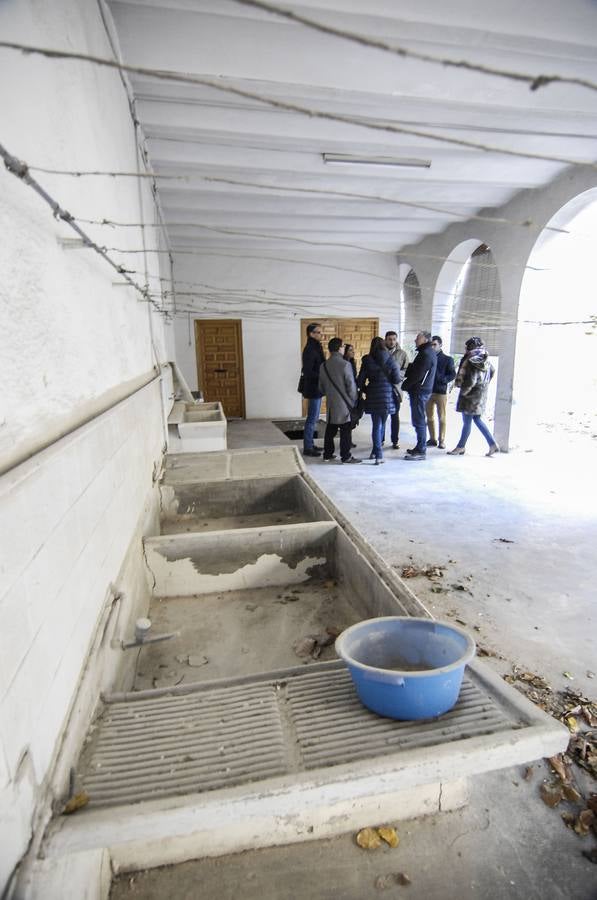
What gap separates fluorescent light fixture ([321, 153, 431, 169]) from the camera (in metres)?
4.60

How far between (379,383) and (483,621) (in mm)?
3656

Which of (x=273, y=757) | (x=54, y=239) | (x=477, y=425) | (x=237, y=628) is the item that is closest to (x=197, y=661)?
(x=237, y=628)

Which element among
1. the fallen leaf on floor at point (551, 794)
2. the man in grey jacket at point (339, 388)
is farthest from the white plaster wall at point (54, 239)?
the man in grey jacket at point (339, 388)

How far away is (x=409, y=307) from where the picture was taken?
9477mm

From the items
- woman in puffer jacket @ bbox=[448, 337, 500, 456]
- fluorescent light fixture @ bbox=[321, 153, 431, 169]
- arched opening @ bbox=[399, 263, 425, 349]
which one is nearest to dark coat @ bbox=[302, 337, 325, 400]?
woman in puffer jacket @ bbox=[448, 337, 500, 456]

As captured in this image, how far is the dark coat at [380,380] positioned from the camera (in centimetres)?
568

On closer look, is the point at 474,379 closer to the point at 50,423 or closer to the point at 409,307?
the point at 409,307

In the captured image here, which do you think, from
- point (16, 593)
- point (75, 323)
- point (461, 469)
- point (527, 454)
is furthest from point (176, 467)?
point (527, 454)

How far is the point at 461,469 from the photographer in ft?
18.1

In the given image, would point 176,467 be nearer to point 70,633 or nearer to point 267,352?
point 70,633

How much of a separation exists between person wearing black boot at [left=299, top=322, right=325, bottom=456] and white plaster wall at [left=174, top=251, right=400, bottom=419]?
2683 millimetres

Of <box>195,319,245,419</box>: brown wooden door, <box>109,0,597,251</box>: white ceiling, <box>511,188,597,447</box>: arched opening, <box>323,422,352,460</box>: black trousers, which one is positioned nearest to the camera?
<box>109,0,597,251</box>: white ceiling

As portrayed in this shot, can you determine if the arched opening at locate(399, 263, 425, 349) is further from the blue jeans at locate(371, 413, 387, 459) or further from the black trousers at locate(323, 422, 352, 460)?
the black trousers at locate(323, 422, 352, 460)

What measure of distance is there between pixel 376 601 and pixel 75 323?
5.19 ft
